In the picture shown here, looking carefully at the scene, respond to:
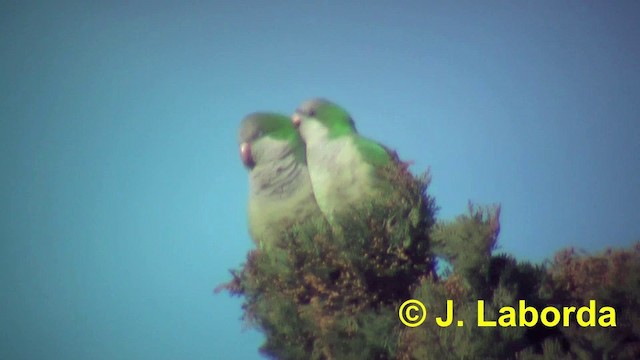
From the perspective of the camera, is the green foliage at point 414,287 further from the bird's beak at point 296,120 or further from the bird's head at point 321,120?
the bird's beak at point 296,120

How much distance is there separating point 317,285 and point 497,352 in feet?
4.29

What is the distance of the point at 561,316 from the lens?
3.45m

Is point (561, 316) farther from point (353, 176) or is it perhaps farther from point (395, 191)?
point (353, 176)

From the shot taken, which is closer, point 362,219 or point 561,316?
point 561,316

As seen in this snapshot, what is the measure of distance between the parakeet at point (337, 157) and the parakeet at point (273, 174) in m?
0.11

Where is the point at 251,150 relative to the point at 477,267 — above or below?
above

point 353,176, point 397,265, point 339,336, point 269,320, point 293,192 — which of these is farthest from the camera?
point 293,192

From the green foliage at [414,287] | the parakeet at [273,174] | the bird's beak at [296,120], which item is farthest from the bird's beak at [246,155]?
the green foliage at [414,287]

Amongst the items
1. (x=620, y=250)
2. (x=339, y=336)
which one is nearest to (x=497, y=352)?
(x=339, y=336)

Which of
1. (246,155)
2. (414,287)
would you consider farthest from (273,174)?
(414,287)

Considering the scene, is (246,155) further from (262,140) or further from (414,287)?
(414,287)

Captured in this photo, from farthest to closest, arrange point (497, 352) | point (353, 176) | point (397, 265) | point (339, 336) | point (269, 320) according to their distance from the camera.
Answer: point (353, 176)
point (269, 320)
point (397, 265)
point (339, 336)
point (497, 352)

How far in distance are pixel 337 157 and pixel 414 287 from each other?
1309 millimetres

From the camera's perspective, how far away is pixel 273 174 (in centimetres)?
458
